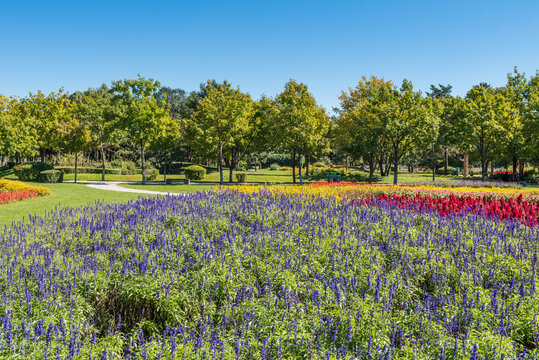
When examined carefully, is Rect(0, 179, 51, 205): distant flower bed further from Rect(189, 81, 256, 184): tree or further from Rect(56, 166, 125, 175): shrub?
Rect(56, 166, 125, 175): shrub

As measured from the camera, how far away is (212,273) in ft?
14.4

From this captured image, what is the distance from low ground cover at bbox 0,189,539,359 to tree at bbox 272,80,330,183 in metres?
20.8

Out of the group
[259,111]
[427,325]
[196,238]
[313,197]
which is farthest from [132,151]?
[427,325]

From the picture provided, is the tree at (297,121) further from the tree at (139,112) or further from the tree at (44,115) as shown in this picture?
the tree at (44,115)

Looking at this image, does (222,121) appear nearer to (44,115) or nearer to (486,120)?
(486,120)

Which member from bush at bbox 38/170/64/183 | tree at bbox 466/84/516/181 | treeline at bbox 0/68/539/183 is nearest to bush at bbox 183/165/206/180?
treeline at bbox 0/68/539/183

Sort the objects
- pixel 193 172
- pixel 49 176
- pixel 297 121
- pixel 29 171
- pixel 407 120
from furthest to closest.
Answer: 1. pixel 193 172
2. pixel 29 171
3. pixel 49 176
4. pixel 297 121
5. pixel 407 120

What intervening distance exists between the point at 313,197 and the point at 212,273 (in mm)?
7049

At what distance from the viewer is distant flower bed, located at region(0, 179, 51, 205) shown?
51.2 feet

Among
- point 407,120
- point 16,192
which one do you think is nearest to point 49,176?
point 16,192

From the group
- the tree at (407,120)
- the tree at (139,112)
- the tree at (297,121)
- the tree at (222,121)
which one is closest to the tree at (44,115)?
the tree at (139,112)

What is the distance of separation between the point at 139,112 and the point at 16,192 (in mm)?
12251

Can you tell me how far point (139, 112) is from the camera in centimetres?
2727

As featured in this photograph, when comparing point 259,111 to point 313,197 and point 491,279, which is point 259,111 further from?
point 491,279
